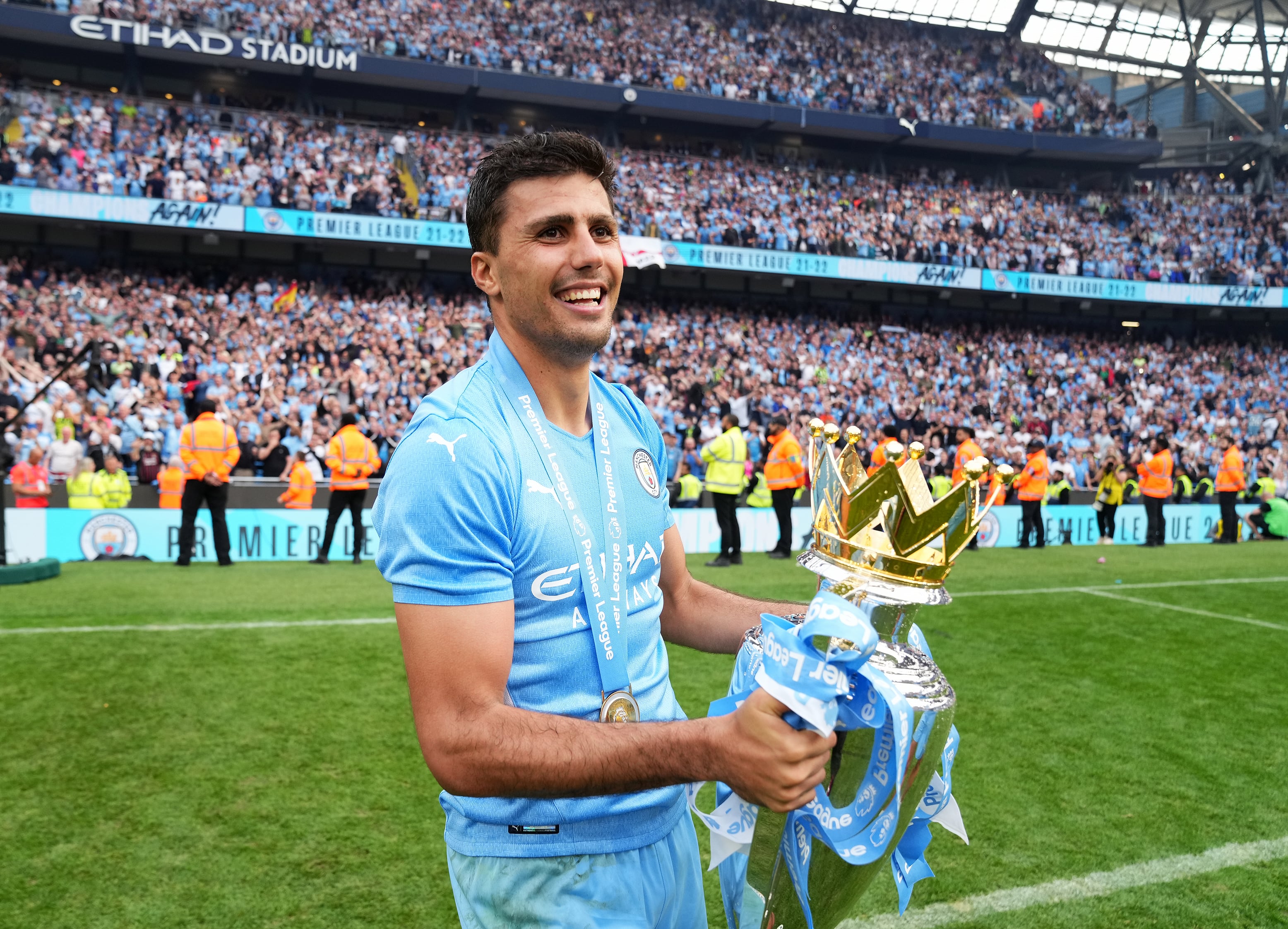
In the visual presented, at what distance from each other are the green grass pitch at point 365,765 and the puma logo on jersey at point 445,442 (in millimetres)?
2558

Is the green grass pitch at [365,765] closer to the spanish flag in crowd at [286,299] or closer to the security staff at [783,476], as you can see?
the security staff at [783,476]

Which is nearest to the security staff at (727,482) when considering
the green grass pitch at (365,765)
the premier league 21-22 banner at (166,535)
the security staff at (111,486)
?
the green grass pitch at (365,765)

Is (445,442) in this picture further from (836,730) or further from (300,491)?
(300,491)

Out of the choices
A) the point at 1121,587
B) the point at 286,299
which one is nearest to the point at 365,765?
the point at 1121,587

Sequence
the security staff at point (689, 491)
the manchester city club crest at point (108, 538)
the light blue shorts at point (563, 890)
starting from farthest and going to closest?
the security staff at point (689, 491) < the manchester city club crest at point (108, 538) < the light blue shorts at point (563, 890)

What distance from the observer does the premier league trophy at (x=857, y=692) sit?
51.3 inches

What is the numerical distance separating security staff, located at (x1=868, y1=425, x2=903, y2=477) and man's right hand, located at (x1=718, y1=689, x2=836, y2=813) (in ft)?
1.40

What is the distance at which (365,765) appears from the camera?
4910 millimetres

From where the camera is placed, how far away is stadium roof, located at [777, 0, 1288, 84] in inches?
1403

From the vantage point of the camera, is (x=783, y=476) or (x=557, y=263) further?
(x=783, y=476)

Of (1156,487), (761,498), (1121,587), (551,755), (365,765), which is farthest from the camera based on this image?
(1156,487)

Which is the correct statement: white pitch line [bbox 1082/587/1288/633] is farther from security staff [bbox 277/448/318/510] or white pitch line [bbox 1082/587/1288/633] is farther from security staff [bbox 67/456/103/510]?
security staff [bbox 67/456/103/510]

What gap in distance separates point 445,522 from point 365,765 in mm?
3816

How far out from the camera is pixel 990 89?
34.8m
